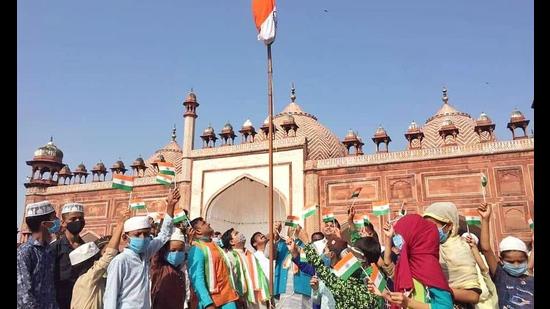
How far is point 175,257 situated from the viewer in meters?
3.82

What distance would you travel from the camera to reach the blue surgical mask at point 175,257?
379 centimetres

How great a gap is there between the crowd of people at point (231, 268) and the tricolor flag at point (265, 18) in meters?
2.85

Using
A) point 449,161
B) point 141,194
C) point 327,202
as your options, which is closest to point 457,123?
point 449,161

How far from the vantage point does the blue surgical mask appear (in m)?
3.79

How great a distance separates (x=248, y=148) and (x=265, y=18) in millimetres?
→ 10723

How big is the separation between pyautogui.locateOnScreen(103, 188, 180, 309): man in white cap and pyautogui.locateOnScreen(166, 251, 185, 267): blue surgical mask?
589 mm

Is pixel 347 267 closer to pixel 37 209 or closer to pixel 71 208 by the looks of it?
pixel 37 209

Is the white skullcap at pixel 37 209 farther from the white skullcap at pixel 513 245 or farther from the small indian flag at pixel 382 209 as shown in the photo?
the small indian flag at pixel 382 209

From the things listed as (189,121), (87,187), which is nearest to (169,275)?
(189,121)

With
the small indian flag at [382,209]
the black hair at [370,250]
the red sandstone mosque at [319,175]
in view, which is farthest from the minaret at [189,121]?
the black hair at [370,250]

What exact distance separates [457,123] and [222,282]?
765 inches

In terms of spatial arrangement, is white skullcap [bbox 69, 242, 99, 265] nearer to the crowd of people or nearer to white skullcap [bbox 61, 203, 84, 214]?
the crowd of people

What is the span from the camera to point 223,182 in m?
16.4
